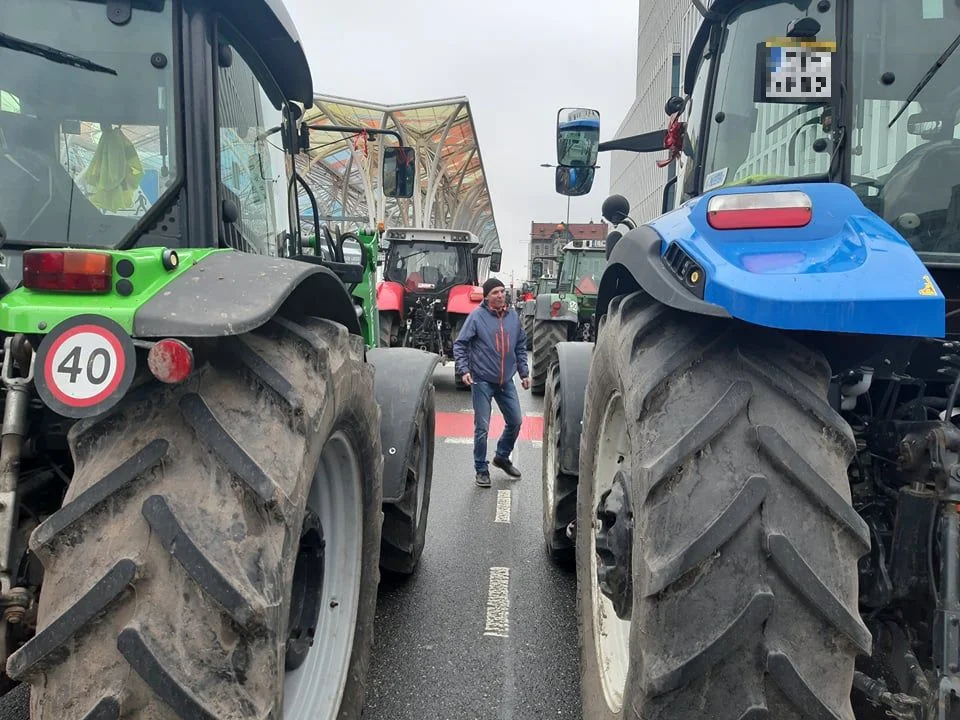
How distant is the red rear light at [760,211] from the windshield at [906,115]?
68 cm

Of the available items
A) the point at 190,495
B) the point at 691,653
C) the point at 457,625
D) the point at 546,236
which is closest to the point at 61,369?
the point at 190,495

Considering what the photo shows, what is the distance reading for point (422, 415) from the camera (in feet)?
12.0

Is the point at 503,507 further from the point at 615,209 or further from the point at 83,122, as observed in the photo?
the point at 83,122

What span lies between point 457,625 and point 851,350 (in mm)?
2416

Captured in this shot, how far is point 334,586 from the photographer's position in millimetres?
2293

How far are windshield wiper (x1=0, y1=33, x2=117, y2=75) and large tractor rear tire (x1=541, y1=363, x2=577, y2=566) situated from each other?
268cm

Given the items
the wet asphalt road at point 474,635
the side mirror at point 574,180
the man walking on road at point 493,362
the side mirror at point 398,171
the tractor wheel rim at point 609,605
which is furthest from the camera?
the man walking on road at point 493,362

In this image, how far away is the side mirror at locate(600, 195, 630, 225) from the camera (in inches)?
129

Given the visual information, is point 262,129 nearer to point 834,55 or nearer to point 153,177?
point 153,177

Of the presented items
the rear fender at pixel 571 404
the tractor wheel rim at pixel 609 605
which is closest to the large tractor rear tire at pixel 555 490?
the rear fender at pixel 571 404

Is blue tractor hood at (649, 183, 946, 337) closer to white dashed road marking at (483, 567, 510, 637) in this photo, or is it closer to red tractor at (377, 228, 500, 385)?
white dashed road marking at (483, 567, 510, 637)

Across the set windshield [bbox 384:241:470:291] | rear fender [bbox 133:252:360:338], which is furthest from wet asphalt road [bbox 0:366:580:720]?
windshield [bbox 384:241:470:291]

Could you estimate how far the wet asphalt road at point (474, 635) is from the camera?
109 inches

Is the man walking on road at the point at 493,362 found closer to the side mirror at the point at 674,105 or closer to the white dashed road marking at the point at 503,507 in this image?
the white dashed road marking at the point at 503,507
